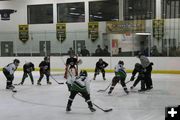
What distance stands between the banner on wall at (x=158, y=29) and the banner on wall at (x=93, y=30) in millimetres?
3365

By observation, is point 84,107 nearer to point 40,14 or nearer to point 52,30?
point 52,30

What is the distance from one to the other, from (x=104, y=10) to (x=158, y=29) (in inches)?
169

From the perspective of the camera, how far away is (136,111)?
19.9ft

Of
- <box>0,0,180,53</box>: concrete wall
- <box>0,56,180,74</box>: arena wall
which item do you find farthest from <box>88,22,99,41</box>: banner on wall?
<box>0,56,180,74</box>: arena wall

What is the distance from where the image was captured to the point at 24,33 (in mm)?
20844

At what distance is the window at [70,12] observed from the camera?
20727 mm

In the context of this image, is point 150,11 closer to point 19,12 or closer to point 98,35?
point 98,35

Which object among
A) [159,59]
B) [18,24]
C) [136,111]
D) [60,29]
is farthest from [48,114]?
[18,24]

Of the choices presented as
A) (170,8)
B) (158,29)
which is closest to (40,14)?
(158,29)

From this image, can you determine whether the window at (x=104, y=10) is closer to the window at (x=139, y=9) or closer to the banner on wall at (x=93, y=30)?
the window at (x=139, y=9)

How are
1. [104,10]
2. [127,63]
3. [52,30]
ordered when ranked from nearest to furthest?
1. [127,63]
2. [104,10]
3. [52,30]

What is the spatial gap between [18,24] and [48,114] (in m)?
16.8

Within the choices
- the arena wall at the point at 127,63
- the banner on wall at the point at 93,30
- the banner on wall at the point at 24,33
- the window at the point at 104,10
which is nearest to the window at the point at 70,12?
the window at the point at 104,10

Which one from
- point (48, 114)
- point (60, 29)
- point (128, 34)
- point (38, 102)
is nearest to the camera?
point (48, 114)
